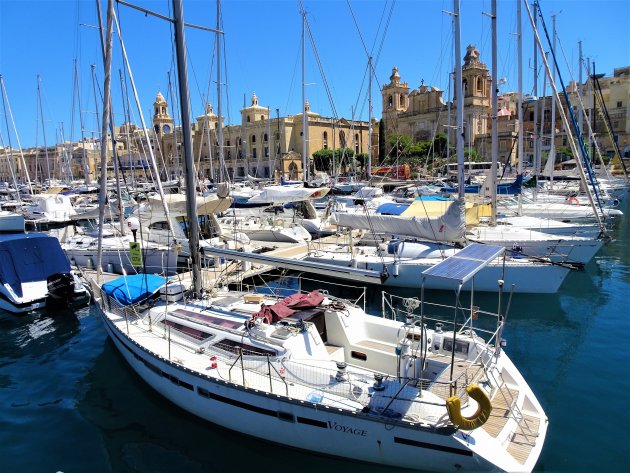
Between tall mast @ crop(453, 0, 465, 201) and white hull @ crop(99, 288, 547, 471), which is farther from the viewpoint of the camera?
tall mast @ crop(453, 0, 465, 201)

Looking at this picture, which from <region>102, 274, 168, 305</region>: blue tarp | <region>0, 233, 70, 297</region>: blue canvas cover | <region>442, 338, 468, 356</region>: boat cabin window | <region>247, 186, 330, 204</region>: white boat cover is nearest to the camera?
<region>442, 338, 468, 356</region>: boat cabin window

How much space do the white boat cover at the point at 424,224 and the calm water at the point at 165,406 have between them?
3.58m

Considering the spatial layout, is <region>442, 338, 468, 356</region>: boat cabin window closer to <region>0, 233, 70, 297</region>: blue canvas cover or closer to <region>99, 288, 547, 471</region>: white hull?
<region>99, 288, 547, 471</region>: white hull

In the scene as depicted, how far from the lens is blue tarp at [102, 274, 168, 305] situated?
39.5 ft

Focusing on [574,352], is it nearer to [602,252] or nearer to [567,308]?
[567,308]

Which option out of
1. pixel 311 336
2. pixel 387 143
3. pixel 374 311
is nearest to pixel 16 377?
pixel 311 336

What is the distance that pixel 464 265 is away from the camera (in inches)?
306

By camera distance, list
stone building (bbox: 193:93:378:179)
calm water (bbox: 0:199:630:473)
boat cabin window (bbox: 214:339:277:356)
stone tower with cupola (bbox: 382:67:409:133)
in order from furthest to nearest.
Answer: stone tower with cupola (bbox: 382:67:409:133) < stone building (bbox: 193:93:378:179) < boat cabin window (bbox: 214:339:277:356) < calm water (bbox: 0:199:630:473)

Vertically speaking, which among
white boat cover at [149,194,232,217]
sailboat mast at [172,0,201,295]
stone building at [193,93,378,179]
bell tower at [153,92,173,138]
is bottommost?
white boat cover at [149,194,232,217]

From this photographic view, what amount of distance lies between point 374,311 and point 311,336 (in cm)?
712

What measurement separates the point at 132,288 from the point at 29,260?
283 inches

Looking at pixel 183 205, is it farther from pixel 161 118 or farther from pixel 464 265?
pixel 161 118

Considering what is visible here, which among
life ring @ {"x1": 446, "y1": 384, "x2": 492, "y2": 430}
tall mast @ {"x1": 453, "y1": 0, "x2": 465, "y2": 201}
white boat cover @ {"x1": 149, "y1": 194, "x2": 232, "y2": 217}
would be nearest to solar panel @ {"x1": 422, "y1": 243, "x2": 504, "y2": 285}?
life ring @ {"x1": 446, "y1": 384, "x2": 492, "y2": 430}

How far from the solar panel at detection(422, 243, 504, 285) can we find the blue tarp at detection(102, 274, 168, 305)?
291 inches
